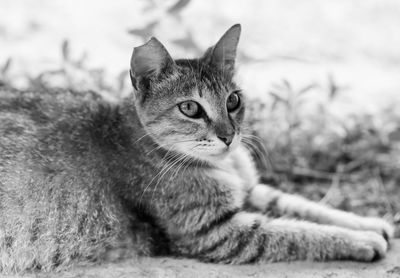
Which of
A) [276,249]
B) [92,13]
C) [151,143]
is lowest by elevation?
[276,249]

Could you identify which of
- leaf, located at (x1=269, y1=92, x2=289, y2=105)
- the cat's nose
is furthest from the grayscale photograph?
leaf, located at (x1=269, y1=92, x2=289, y2=105)

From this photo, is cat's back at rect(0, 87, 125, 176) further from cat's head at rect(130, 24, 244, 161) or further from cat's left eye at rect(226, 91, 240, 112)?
cat's left eye at rect(226, 91, 240, 112)

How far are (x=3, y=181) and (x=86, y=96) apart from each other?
2.56 feet

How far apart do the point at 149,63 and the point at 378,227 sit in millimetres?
1614

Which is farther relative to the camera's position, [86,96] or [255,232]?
[86,96]

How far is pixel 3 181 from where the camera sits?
2.72 m

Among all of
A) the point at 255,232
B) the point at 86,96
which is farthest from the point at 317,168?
the point at 86,96

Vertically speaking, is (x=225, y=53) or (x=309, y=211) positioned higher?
(x=225, y=53)

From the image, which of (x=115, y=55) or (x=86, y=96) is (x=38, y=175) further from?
(x=115, y=55)

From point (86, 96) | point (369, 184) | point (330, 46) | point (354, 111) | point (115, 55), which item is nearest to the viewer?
point (86, 96)

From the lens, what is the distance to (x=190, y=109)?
2.92m

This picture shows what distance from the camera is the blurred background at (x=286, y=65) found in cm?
404

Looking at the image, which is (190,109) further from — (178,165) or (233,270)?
(233,270)

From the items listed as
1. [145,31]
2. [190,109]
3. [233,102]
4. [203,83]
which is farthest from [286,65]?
[190,109]
